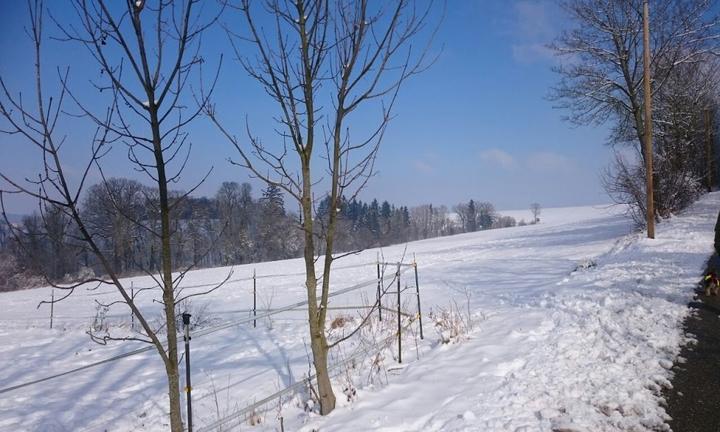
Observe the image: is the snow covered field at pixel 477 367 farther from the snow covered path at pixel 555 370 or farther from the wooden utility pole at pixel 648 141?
the wooden utility pole at pixel 648 141

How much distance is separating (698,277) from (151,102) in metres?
8.84

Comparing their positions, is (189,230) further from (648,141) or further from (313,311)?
(648,141)

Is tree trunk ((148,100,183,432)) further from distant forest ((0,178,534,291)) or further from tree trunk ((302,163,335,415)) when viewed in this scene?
tree trunk ((302,163,335,415))

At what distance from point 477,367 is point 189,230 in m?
3.54

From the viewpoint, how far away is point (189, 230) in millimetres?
4289

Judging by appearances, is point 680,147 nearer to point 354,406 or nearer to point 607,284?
point 607,284

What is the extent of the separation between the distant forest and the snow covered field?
809 millimetres

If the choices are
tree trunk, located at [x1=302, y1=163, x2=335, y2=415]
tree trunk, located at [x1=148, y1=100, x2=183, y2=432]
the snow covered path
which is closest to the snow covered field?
the snow covered path

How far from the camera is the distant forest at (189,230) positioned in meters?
2.64

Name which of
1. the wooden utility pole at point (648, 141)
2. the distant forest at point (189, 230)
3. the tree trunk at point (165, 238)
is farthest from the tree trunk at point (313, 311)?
the wooden utility pole at point (648, 141)

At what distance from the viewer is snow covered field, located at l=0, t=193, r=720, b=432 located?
339 centimetres

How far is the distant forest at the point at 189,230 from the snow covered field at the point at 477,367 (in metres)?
0.81

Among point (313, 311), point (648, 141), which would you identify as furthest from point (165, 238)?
point (648, 141)

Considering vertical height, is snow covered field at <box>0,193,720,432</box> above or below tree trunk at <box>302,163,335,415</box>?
below
